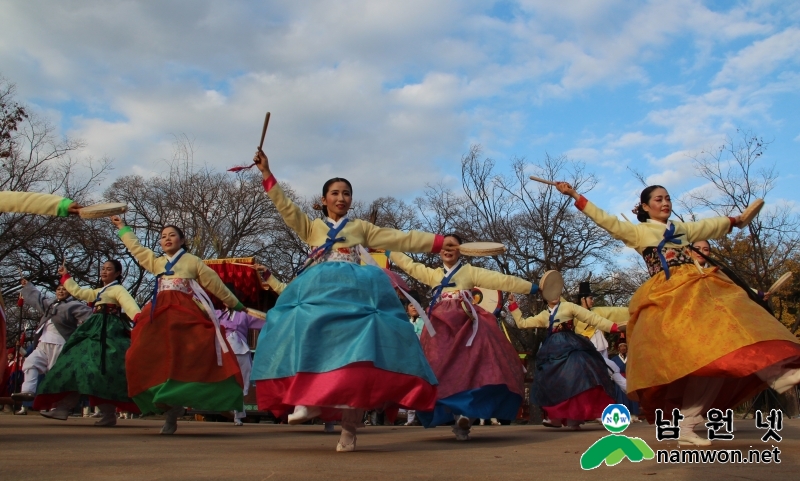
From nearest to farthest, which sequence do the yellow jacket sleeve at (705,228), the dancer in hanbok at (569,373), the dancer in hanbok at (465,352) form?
the yellow jacket sleeve at (705,228) < the dancer in hanbok at (465,352) < the dancer in hanbok at (569,373)

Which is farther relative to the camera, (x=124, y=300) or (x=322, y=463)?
(x=124, y=300)

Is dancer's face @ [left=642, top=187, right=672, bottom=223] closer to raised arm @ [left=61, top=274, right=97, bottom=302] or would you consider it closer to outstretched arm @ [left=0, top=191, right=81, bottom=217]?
outstretched arm @ [left=0, top=191, right=81, bottom=217]

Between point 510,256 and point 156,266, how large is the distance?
1924cm

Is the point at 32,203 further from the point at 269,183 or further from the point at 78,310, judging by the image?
the point at 78,310

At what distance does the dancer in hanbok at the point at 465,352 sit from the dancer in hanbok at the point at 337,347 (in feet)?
5.02

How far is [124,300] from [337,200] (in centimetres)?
388

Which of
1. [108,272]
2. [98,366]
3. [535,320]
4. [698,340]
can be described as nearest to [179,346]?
[98,366]

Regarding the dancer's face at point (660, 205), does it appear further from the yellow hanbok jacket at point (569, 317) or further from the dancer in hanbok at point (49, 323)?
the dancer in hanbok at point (49, 323)

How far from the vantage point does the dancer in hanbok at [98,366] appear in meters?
8.12

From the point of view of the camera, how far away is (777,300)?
25656 millimetres

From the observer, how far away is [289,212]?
5.67 meters

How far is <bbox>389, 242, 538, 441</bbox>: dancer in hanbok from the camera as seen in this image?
7.13m

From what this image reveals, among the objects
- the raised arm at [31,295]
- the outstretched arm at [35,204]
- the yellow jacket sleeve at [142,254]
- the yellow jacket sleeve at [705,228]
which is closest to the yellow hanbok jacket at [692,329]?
the yellow jacket sleeve at [705,228]

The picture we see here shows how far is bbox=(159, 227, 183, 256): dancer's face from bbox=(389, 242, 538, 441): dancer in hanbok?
7.31ft
